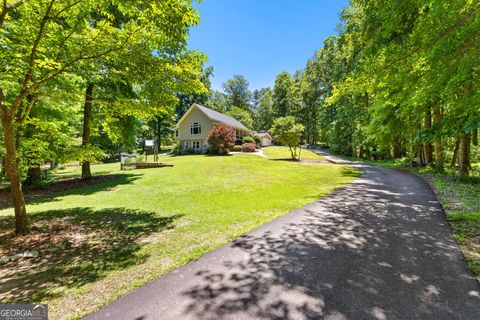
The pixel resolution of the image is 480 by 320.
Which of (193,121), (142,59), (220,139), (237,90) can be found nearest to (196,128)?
(193,121)

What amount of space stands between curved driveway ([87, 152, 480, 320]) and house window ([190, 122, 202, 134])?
3162 cm

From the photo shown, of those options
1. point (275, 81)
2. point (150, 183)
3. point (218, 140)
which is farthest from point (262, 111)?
point (150, 183)

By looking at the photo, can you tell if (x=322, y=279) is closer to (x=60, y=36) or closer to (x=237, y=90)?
(x=60, y=36)

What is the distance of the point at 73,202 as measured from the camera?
31.9 ft

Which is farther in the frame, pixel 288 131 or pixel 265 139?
pixel 265 139

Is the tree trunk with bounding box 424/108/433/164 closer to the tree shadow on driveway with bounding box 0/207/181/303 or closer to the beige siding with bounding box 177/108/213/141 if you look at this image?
the tree shadow on driveway with bounding box 0/207/181/303

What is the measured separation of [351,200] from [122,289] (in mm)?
7889

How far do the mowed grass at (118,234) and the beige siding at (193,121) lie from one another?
24.5 meters

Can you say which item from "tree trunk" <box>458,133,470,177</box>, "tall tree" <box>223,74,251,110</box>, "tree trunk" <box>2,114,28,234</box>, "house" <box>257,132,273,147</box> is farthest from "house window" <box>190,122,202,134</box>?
"tall tree" <box>223,74,251,110</box>

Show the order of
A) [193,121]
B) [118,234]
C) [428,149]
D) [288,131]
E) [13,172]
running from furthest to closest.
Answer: [193,121] < [288,131] < [428,149] < [118,234] < [13,172]

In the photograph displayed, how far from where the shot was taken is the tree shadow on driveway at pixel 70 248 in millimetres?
3648

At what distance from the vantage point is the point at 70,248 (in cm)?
516

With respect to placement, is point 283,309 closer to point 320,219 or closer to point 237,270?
point 237,270

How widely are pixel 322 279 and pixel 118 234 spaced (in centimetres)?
518
